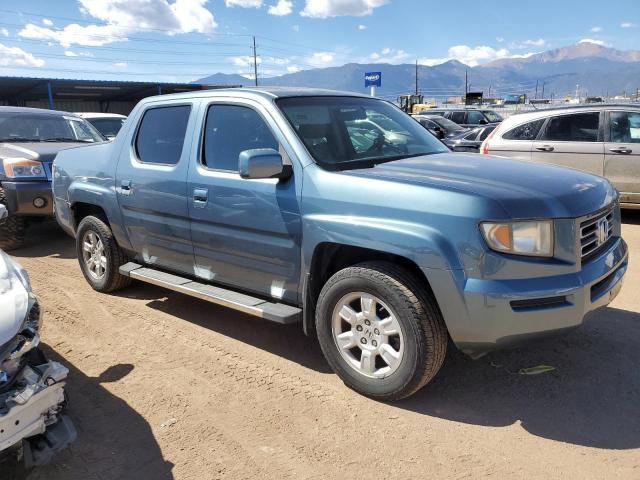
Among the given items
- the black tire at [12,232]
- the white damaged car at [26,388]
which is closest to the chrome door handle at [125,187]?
the white damaged car at [26,388]

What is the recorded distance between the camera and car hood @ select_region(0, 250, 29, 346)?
2447 millimetres

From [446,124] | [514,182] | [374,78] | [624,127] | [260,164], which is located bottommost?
[514,182]

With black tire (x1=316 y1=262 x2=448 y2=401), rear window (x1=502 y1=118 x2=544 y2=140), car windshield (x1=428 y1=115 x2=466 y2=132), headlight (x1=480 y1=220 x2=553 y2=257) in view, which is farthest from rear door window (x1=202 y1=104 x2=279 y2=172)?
car windshield (x1=428 y1=115 x2=466 y2=132)

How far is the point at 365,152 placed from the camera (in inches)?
153

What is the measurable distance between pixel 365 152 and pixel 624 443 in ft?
7.74

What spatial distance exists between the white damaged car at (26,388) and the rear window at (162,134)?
188cm

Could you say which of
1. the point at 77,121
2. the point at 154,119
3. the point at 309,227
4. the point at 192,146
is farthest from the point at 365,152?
the point at 77,121

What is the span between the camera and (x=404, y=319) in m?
3.04

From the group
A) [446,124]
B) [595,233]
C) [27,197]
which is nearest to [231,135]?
[595,233]

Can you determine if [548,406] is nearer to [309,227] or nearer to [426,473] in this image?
[426,473]

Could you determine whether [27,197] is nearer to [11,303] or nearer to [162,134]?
[162,134]

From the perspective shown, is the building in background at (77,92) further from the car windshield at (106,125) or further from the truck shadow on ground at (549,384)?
the truck shadow on ground at (549,384)

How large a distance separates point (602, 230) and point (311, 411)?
6.83 ft

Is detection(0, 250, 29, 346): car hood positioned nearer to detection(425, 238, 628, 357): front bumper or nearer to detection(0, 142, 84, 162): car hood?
detection(425, 238, 628, 357): front bumper
